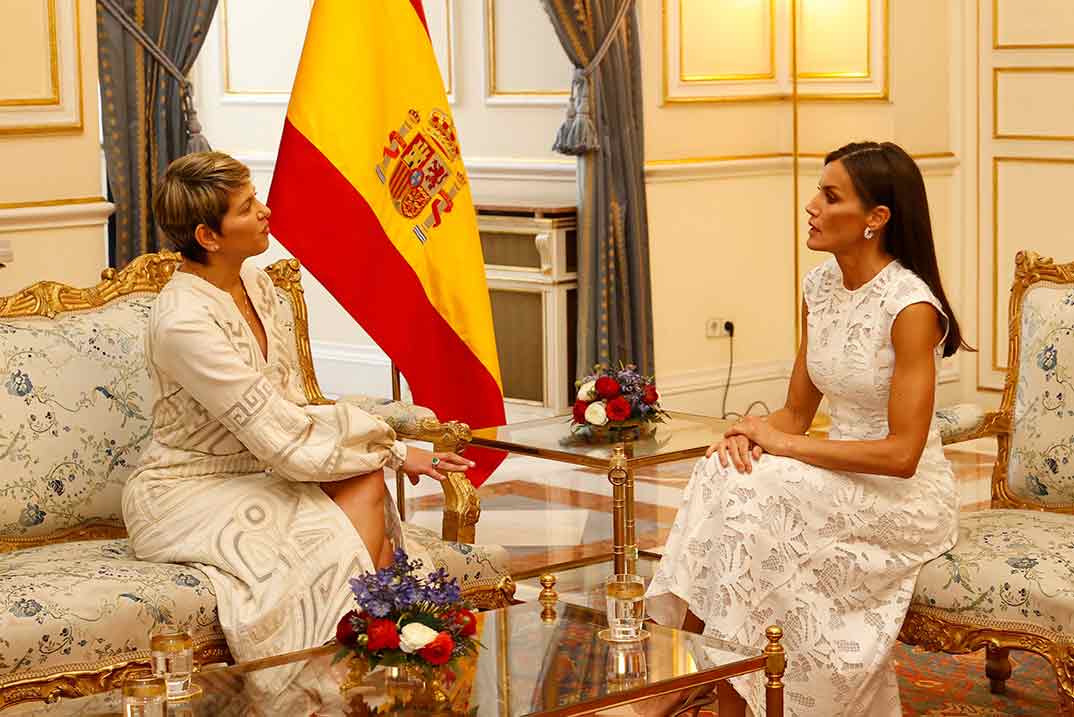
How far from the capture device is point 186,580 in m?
3.27

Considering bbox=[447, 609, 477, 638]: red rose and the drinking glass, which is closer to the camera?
bbox=[447, 609, 477, 638]: red rose

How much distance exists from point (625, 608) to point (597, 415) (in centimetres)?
136

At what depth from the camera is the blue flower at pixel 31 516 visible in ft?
11.6

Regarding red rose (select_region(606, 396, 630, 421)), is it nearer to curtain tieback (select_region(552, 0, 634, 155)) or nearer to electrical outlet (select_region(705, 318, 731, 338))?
curtain tieback (select_region(552, 0, 634, 155))

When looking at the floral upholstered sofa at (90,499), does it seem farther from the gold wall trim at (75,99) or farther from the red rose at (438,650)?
the gold wall trim at (75,99)

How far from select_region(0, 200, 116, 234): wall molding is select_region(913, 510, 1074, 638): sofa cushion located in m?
2.78

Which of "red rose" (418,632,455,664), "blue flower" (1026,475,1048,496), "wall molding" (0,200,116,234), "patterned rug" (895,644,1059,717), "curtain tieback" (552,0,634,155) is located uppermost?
"curtain tieback" (552,0,634,155)

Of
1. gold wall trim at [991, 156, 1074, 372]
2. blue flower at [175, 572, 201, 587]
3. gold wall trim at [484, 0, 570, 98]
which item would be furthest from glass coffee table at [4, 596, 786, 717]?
gold wall trim at [991, 156, 1074, 372]

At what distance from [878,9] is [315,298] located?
2.96m

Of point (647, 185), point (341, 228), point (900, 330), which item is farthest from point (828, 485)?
point (647, 185)

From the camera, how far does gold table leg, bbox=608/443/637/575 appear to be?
4.04 metres

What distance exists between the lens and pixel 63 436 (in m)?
3.61

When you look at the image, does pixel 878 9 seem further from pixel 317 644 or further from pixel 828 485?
pixel 317 644

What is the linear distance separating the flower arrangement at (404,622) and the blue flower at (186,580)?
0.55 metres
